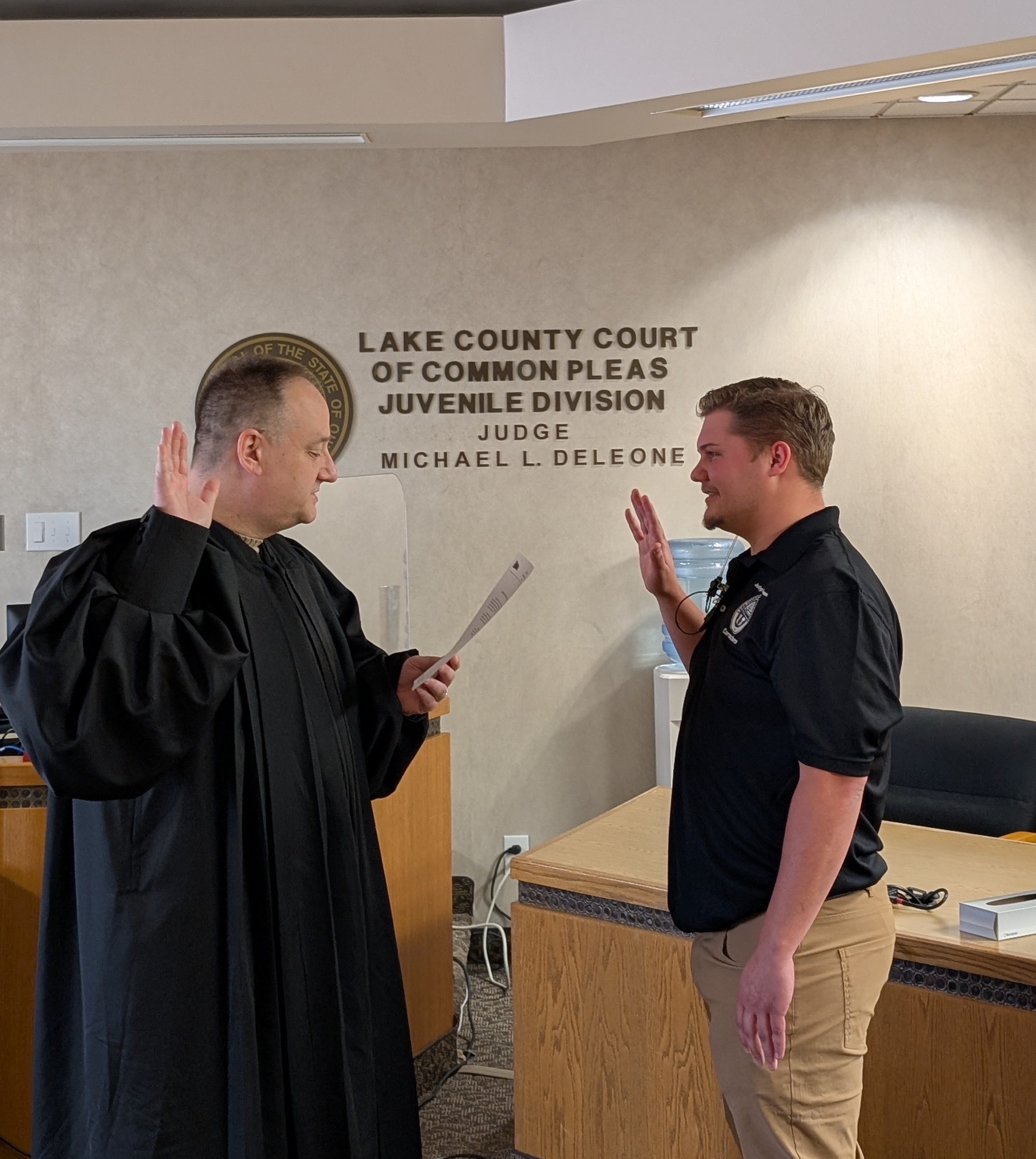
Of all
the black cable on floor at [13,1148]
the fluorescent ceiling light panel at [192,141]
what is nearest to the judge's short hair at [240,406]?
the black cable on floor at [13,1148]

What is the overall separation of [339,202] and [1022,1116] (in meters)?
3.81

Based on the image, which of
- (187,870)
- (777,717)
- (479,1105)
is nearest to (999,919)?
(777,717)

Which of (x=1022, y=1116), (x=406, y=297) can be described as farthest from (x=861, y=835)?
(x=406, y=297)

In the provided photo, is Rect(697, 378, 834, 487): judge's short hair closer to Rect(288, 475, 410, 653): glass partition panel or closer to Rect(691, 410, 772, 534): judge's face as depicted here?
Rect(691, 410, 772, 534): judge's face

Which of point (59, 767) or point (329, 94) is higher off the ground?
point (329, 94)

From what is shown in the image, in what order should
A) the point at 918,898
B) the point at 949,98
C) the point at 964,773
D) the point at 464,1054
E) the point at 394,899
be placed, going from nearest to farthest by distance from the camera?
the point at 918,898, the point at 394,899, the point at 964,773, the point at 464,1054, the point at 949,98

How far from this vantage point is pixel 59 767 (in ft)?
5.33

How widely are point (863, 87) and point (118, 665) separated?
286 cm

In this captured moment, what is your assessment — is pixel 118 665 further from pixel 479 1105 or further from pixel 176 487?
pixel 479 1105

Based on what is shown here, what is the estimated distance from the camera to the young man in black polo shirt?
1657mm

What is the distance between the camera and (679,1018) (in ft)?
7.66

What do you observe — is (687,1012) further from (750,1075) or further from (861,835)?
(861,835)

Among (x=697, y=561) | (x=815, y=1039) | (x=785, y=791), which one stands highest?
(x=697, y=561)

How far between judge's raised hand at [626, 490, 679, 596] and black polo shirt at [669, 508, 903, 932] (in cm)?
31
